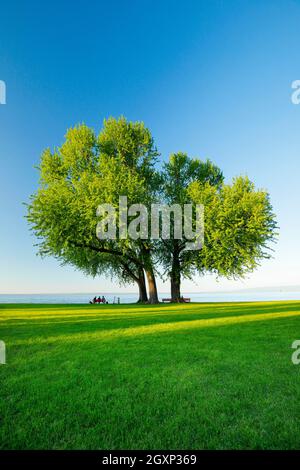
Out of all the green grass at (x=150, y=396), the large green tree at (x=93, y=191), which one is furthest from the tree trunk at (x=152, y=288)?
the green grass at (x=150, y=396)

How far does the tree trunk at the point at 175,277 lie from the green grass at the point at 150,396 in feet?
82.0

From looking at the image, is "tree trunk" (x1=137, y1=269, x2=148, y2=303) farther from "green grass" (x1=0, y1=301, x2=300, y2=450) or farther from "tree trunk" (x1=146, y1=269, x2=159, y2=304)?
"green grass" (x1=0, y1=301, x2=300, y2=450)

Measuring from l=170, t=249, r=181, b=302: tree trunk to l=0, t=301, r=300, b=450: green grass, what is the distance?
24999 mm

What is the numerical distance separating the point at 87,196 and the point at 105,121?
12.1 metres

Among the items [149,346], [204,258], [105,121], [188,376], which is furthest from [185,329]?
[105,121]

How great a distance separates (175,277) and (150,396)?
2963 centimetres

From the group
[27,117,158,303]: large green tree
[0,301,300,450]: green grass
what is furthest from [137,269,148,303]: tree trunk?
[0,301,300,450]: green grass

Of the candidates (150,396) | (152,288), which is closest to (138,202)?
(152,288)

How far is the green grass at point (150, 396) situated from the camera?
346 centimetres

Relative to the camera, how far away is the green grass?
3465mm

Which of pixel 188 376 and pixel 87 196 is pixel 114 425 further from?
pixel 87 196

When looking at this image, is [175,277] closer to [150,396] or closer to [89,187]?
[89,187]

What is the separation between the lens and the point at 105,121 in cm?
3516

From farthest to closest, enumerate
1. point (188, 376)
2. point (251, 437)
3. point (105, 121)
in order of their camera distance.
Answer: point (105, 121), point (188, 376), point (251, 437)
